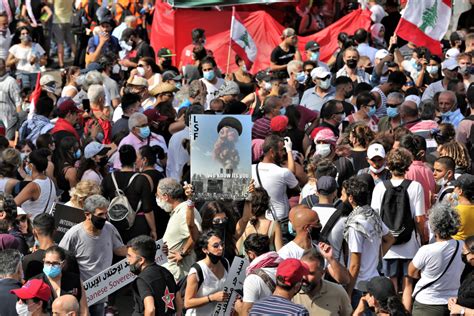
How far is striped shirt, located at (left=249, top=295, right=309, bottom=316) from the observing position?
306 inches

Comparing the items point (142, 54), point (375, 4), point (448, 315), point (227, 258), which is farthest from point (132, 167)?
point (375, 4)

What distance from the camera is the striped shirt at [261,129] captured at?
12.9 metres

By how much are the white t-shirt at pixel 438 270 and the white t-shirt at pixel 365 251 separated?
39 centimetres

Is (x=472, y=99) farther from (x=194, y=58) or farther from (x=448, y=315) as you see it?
(x=194, y=58)

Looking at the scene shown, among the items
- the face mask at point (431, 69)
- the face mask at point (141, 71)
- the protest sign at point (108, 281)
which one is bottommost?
the protest sign at point (108, 281)

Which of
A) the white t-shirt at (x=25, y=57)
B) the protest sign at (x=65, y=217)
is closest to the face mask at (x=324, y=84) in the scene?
the protest sign at (x=65, y=217)

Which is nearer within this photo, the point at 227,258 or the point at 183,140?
the point at 227,258

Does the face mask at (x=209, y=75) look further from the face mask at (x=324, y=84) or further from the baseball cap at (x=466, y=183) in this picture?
the baseball cap at (x=466, y=183)

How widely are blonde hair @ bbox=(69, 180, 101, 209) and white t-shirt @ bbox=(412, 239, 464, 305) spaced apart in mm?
2863

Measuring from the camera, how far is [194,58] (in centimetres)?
1797

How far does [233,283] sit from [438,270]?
160 centimetres

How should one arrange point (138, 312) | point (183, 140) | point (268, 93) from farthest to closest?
1. point (268, 93)
2. point (183, 140)
3. point (138, 312)

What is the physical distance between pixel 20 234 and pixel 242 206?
2005 mm

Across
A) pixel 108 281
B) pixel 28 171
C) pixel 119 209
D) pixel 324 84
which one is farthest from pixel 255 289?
pixel 324 84
